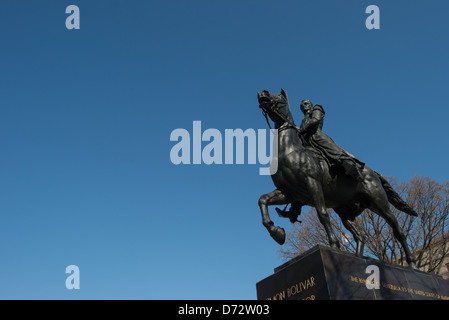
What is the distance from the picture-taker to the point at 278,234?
8.45 meters

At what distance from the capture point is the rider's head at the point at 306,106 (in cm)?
1030

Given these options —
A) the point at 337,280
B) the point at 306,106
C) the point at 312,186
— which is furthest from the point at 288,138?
the point at 337,280

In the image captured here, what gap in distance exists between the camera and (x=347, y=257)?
768 centimetres

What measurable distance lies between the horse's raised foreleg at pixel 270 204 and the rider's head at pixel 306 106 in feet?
7.62

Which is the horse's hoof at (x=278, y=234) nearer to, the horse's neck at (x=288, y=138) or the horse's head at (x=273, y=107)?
the horse's neck at (x=288, y=138)

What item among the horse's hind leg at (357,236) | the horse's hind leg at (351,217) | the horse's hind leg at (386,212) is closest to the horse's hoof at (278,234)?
the horse's hind leg at (357,236)

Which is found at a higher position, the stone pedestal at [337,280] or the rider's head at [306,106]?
the rider's head at [306,106]

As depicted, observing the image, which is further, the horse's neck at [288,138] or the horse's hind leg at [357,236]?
the horse's hind leg at [357,236]

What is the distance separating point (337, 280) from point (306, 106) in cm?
465

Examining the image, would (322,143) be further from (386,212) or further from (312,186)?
(386,212)

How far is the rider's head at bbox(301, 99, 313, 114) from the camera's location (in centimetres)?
1030
